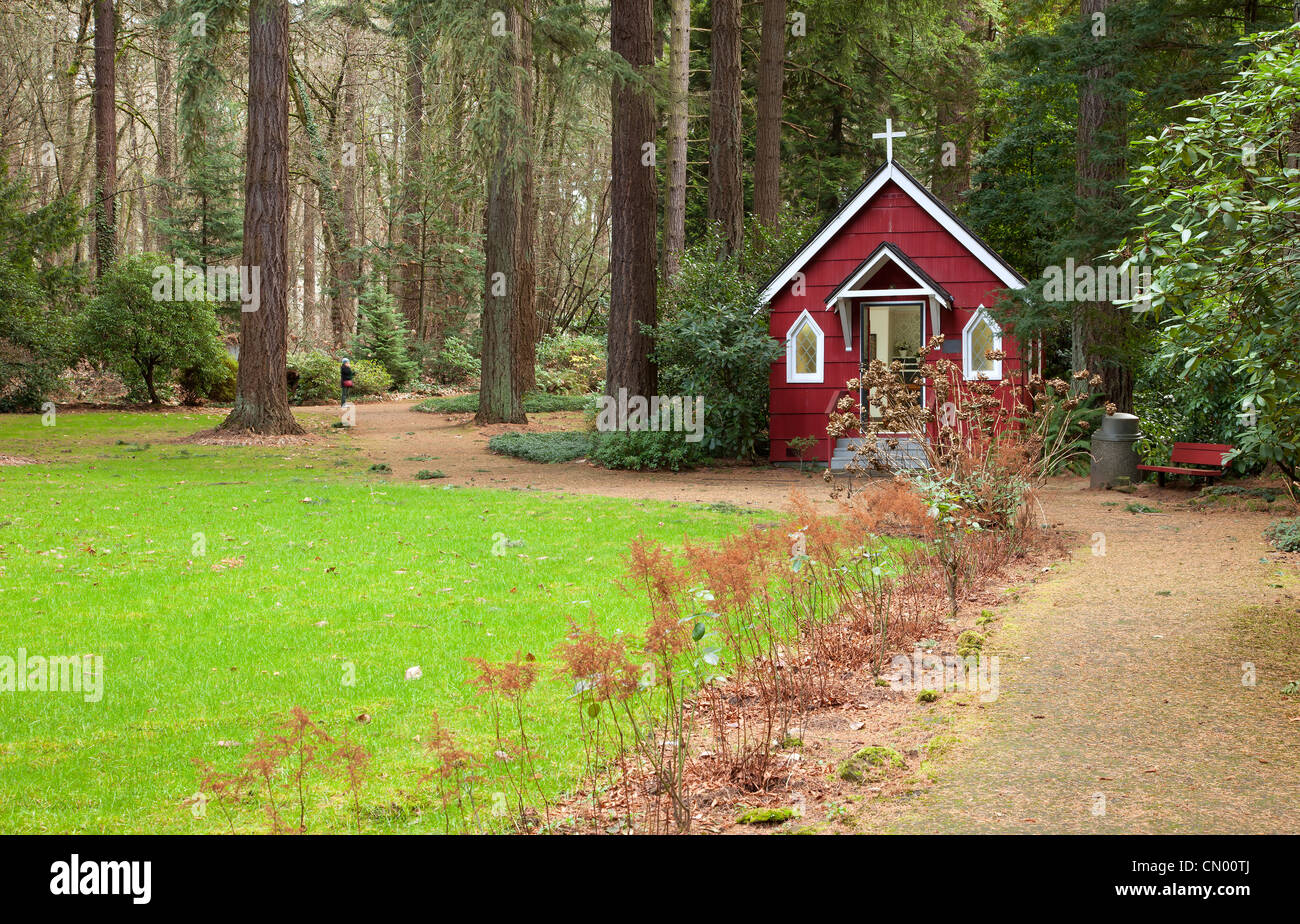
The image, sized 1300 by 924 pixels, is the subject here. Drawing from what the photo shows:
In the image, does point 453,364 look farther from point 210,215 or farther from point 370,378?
point 210,215

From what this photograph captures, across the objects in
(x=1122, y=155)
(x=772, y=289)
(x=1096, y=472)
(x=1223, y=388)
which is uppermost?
(x=1122, y=155)

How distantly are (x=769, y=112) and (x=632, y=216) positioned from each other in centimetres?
673

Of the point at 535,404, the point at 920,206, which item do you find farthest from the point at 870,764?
the point at 535,404

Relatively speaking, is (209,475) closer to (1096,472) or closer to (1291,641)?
(1096,472)

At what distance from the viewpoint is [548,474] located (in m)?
17.1

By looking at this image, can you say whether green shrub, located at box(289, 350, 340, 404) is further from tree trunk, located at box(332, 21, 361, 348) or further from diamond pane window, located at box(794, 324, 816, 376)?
diamond pane window, located at box(794, 324, 816, 376)

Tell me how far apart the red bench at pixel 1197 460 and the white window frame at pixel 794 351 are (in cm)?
593

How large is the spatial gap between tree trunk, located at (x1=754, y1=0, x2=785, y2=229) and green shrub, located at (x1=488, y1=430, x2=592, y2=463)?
23.3 feet

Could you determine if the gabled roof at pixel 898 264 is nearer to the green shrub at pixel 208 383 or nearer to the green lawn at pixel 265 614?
the green lawn at pixel 265 614
